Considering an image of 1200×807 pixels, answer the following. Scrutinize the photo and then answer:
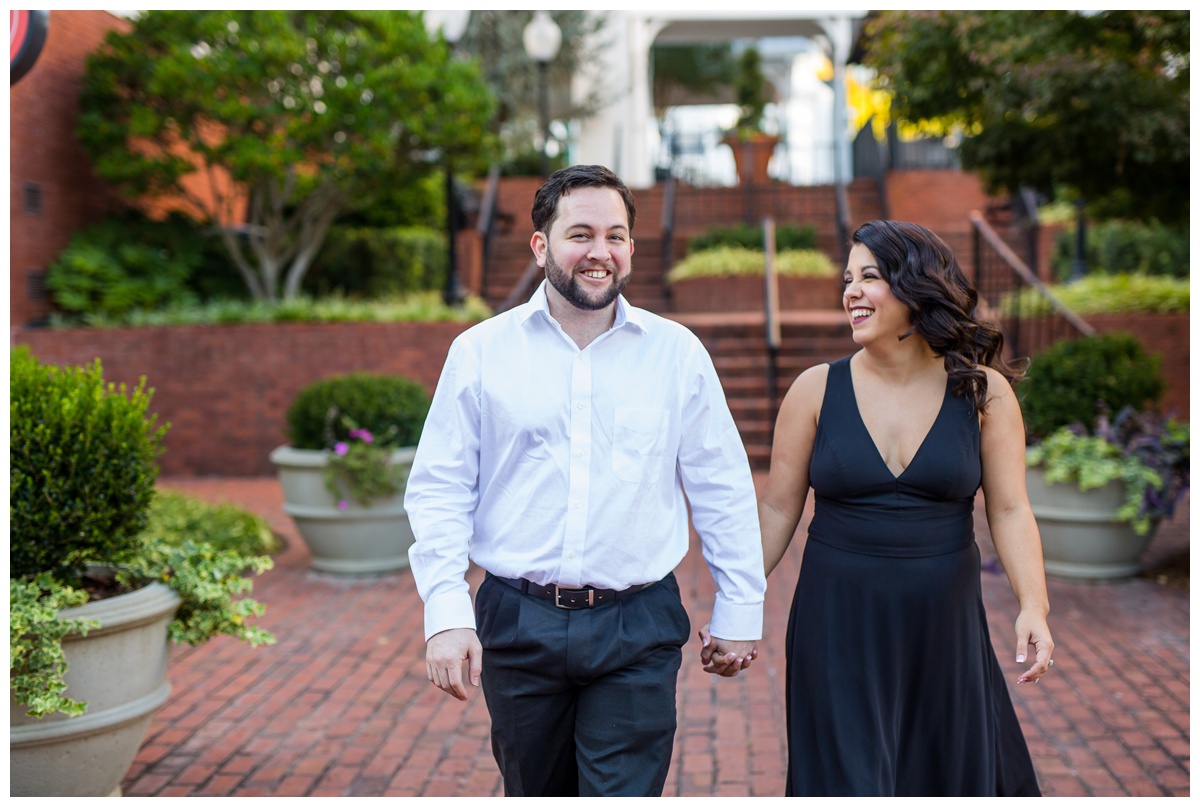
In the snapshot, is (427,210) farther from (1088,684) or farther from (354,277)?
(1088,684)

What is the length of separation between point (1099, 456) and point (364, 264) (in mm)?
10454

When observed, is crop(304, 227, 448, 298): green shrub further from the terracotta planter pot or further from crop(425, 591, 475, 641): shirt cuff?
crop(425, 591, 475, 641): shirt cuff

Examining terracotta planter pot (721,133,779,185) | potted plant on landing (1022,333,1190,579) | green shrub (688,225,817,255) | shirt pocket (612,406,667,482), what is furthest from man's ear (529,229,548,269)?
terracotta planter pot (721,133,779,185)

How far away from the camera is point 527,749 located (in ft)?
8.27

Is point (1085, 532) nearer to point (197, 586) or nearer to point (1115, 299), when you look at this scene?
point (197, 586)

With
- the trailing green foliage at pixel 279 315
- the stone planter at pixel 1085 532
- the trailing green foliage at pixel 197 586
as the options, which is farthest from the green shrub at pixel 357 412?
the trailing green foliage at pixel 279 315

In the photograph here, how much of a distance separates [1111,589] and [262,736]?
4742 mm

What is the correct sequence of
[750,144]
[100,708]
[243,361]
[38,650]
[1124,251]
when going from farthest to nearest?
1. [750,144]
2. [1124,251]
3. [243,361]
4. [100,708]
5. [38,650]

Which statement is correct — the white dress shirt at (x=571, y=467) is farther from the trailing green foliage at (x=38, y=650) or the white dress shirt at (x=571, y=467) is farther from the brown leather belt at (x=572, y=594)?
the trailing green foliage at (x=38, y=650)

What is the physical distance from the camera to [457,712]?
4.55m

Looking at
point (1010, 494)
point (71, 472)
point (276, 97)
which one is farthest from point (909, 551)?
point (276, 97)

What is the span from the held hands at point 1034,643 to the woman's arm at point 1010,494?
0.05 meters

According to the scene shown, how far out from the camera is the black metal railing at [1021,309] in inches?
418

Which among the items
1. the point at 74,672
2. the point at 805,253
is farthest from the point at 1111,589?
the point at 805,253
